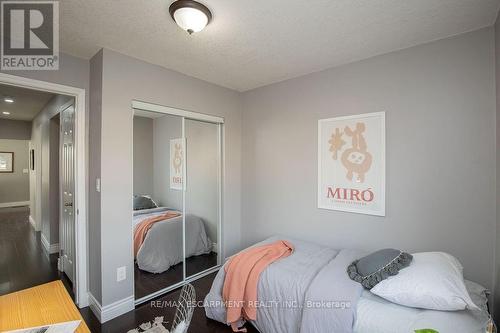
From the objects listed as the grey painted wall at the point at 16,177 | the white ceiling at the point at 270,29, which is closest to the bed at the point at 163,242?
the white ceiling at the point at 270,29

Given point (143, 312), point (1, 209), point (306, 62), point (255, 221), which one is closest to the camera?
point (143, 312)

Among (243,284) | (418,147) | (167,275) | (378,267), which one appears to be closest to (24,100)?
(167,275)

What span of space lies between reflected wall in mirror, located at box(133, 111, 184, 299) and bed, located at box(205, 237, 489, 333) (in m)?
0.91

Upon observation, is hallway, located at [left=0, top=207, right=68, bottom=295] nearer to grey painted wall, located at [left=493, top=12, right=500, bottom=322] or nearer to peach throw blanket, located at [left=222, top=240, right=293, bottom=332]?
peach throw blanket, located at [left=222, top=240, right=293, bottom=332]

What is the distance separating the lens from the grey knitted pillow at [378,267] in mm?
1669

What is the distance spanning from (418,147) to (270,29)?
1.69 m

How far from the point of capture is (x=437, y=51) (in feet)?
6.85

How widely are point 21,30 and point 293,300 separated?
9.89ft

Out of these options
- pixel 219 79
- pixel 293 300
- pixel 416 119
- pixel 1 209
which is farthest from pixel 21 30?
pixel 1 209

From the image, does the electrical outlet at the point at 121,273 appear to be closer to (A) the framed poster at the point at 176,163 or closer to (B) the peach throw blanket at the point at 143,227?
(B) the peach throw blanket at the point at 143,227

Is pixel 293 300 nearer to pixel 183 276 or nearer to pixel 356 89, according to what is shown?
pixel 183 276

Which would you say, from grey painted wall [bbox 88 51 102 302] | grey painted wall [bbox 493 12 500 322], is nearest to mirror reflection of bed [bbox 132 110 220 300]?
grey painted wall [bbox 88 51 102 302]

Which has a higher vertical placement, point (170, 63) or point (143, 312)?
point (170, 63)

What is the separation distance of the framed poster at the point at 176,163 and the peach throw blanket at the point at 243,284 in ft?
4.04
